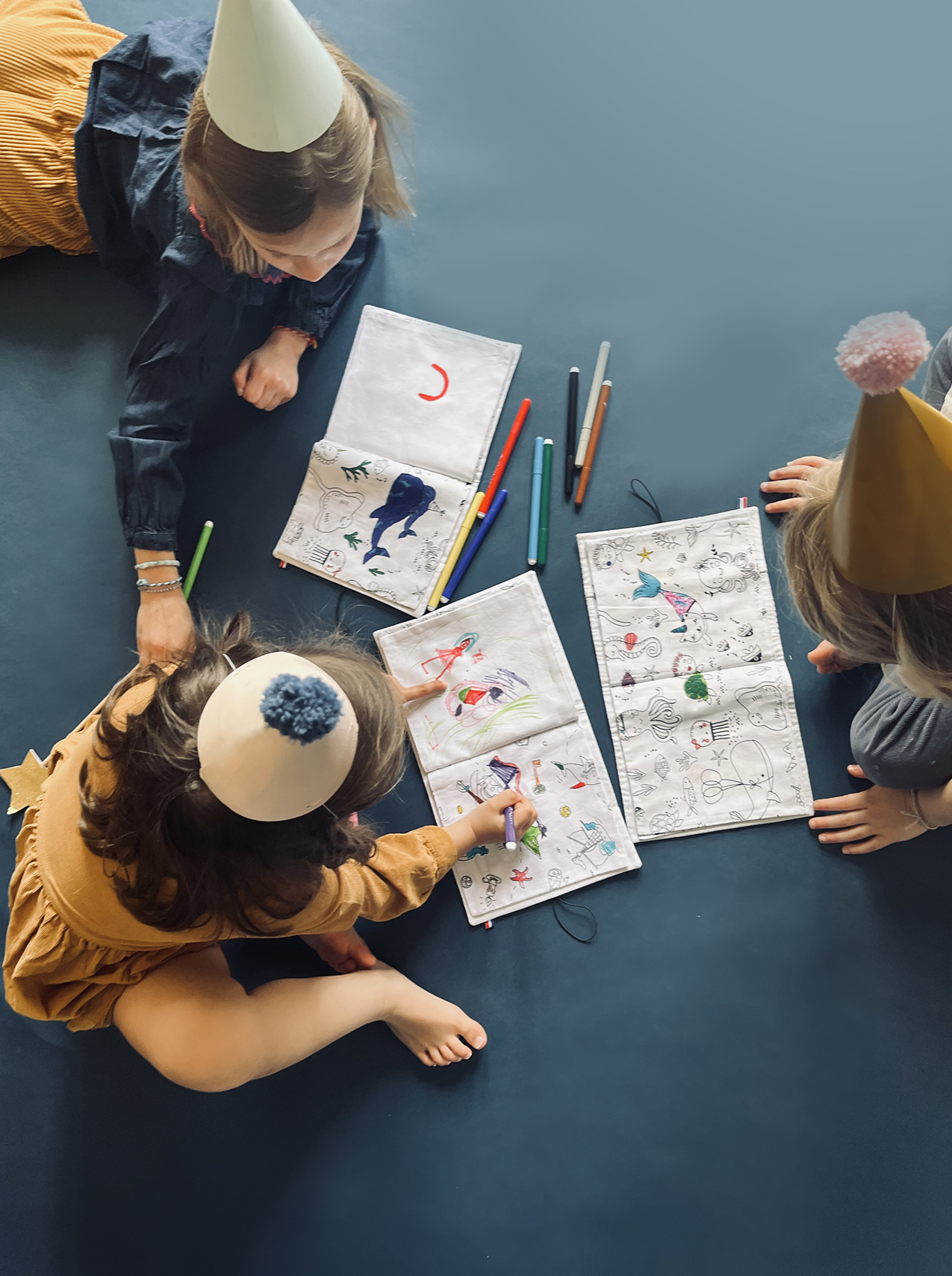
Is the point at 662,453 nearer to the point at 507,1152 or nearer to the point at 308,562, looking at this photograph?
the point at 308,562

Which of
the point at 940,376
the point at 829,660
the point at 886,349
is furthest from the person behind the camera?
the point at 829,660

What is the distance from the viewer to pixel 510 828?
972 millimetres

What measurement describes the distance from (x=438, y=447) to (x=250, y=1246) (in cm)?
91

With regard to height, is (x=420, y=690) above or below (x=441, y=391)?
below

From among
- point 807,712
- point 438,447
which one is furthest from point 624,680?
point 438,447

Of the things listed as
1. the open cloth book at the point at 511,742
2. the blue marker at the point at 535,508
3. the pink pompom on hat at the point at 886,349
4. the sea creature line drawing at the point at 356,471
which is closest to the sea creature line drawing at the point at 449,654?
the open cloth book at the point at 511,742

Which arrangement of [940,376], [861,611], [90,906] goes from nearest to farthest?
[861,611]
[90,906]
[940,376]

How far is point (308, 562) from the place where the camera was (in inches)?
41.6

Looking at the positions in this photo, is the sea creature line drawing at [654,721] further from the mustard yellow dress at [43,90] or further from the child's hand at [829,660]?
the mustard yellow dress at [43,90]

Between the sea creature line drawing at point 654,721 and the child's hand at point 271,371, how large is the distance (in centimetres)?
55

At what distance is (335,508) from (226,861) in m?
0.52

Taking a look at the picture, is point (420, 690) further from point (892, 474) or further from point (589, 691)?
point (892, 474)

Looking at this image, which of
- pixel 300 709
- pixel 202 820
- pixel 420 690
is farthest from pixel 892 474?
pixel 420 690

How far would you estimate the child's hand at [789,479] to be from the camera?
103 centimetres
